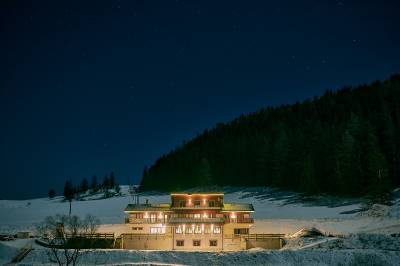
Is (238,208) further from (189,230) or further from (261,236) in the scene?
(261,236)

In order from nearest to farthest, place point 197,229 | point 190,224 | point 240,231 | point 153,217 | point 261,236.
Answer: point 261,236 < point 197,229 < point 190,224 < point 240,231 < point 153,217

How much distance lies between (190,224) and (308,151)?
178 ft

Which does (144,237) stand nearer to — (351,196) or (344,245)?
(344,245)

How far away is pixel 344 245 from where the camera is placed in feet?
166

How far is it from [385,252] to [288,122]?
103 m

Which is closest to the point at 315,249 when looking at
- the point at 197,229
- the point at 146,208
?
the point at 197,229

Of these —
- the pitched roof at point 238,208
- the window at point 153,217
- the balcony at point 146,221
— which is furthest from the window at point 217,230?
the window at point 153,217

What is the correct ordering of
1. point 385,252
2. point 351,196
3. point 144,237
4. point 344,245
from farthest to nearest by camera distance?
1. point 351,196
2. point 144,237
3. point 344,245
4. point 385,252

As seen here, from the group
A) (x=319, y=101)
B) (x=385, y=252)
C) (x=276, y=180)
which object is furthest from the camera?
(x=319, y=101)

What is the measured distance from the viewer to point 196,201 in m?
69.4

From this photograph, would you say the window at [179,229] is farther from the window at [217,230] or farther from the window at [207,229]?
the window at [217,230]

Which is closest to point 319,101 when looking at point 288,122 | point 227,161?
point 288,122

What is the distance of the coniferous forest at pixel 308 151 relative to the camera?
92819mm

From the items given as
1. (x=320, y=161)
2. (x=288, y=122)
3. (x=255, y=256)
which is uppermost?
(x=288, y=122)
